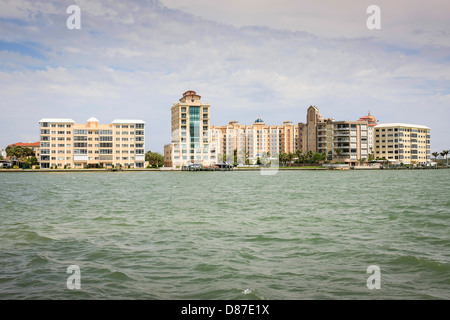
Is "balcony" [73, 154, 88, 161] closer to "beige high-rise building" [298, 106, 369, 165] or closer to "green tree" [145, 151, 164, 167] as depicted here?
"green tree" [145, 151, 164, 167]

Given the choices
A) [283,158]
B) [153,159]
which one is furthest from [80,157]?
[283,158]

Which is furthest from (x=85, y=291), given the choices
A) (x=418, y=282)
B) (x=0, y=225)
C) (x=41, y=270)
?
(x=0, y=225)

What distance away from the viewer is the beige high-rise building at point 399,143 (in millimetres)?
186125

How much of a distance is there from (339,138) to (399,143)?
1377 inches

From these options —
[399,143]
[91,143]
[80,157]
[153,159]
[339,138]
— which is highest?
[339,138]

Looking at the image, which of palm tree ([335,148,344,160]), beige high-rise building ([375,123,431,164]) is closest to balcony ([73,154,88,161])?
palm tree ([335,148,344,160])

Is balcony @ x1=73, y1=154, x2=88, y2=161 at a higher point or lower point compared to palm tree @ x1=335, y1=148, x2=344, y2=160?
lower

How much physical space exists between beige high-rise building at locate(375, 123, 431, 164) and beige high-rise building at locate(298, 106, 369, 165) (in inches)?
635

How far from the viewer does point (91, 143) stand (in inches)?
5595

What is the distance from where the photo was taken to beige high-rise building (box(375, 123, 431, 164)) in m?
186

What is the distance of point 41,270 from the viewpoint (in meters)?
11.7

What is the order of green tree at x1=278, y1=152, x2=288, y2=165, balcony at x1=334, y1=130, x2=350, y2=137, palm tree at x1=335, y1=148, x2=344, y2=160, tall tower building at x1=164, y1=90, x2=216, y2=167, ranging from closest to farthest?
tall tower building at x1=164, y1=90, x2=216, y2=167, palm tree at x1=335, y1=148, x2=344, y2=160, balcony at x1=334, y1=130, x2=350, y2=137, green tree at x1=278, y1=152, x2=288, y2=165

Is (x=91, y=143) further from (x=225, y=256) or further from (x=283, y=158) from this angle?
(x=225, y=256)
